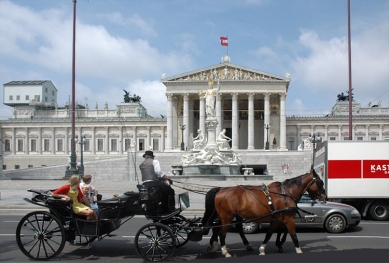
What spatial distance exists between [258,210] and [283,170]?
161ft

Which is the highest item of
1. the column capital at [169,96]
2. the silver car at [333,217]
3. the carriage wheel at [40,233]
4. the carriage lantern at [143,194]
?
the column capital at [169,96]

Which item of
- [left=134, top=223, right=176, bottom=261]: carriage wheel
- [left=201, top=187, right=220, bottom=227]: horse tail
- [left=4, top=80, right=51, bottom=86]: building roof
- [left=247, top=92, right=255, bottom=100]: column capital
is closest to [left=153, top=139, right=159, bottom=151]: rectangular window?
[left=247, top=92, right=255, bottom=100]: column capital

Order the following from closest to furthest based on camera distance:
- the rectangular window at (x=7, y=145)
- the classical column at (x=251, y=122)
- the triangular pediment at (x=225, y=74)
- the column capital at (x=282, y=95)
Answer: the classical column at (x=251, y=122)
the column capital at (x=282, y=95)
the triangular pediment at (x=225, y=74)
the rectangular window at (x=7, y=145)

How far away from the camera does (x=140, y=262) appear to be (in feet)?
30.2

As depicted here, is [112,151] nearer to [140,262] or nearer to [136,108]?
[136,108]

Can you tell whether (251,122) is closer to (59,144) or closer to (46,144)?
(59,144)

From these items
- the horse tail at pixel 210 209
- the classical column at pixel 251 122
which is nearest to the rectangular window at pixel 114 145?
the classical column at pixel 251 122

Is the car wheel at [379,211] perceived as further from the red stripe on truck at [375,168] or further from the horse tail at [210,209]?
the horse tail at [210,209]

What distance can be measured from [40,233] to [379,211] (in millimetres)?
13394

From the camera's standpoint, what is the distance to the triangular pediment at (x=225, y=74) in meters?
80.6

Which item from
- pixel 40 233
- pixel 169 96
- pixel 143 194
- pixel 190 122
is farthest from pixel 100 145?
pixel 143 194

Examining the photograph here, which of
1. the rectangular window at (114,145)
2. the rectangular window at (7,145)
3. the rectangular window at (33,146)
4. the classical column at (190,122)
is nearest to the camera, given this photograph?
the classical column at (190,122)

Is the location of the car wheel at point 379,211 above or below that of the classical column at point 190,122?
below

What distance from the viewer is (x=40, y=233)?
9.40 metres
